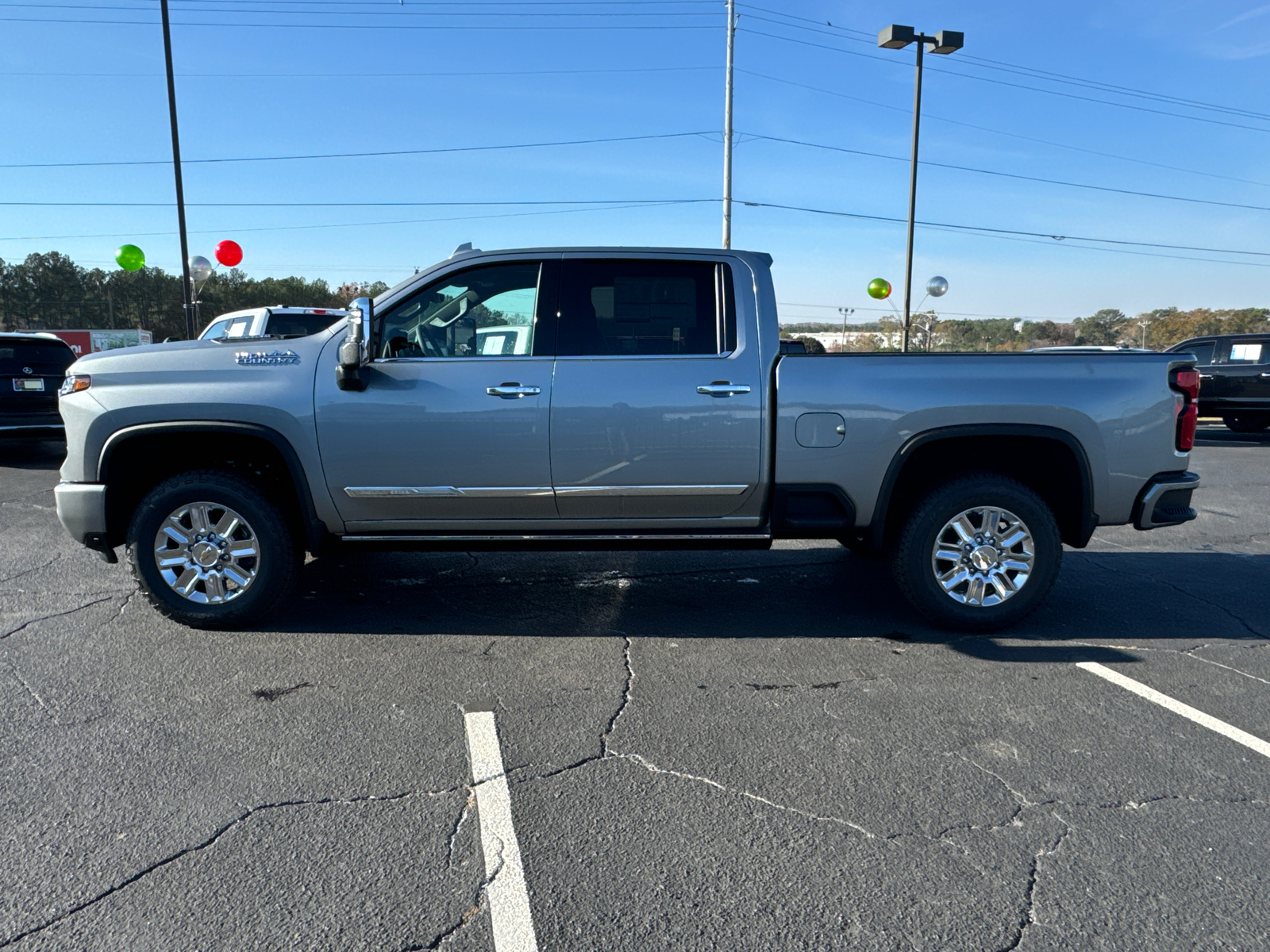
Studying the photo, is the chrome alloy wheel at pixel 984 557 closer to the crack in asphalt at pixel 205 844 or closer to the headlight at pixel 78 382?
the crack in asphalt at pixel 205 844

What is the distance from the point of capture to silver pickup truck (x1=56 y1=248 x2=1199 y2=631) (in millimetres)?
4559

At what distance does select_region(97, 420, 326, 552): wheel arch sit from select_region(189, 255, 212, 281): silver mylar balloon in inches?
623

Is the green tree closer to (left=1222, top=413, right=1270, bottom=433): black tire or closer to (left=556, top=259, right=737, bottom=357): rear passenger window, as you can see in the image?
(left=1222, top=413, right=1270, bottom=433): black tire

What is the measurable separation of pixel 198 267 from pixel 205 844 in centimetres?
1865

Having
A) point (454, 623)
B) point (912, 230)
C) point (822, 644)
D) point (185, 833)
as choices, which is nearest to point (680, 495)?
point (822, 644)

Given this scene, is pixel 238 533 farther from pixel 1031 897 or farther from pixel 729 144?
pixel 729 144

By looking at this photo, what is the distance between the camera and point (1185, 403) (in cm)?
464

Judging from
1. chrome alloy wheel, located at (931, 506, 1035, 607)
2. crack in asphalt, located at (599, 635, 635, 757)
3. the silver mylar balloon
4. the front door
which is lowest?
crack in asphalt, located at (599, 635, 635, 757)

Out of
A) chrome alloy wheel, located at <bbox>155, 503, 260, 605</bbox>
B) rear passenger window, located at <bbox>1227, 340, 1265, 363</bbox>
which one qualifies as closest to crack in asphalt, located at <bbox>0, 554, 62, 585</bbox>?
chrome alloy wheel, located at <bbox>155, 503, 260, 605</bbox>

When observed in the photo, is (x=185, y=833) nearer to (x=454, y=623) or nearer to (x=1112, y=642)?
(x=454, y=623)

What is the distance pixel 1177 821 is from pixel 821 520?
217 centimetres

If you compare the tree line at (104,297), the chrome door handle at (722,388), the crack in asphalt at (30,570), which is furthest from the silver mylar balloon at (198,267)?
the tree line at (104,297)

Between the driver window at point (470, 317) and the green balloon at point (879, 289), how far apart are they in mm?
20368

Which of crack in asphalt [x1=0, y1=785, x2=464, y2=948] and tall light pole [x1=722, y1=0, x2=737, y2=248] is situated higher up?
tall light pole [x1=722, y1=0, x2=737, y2=248]
